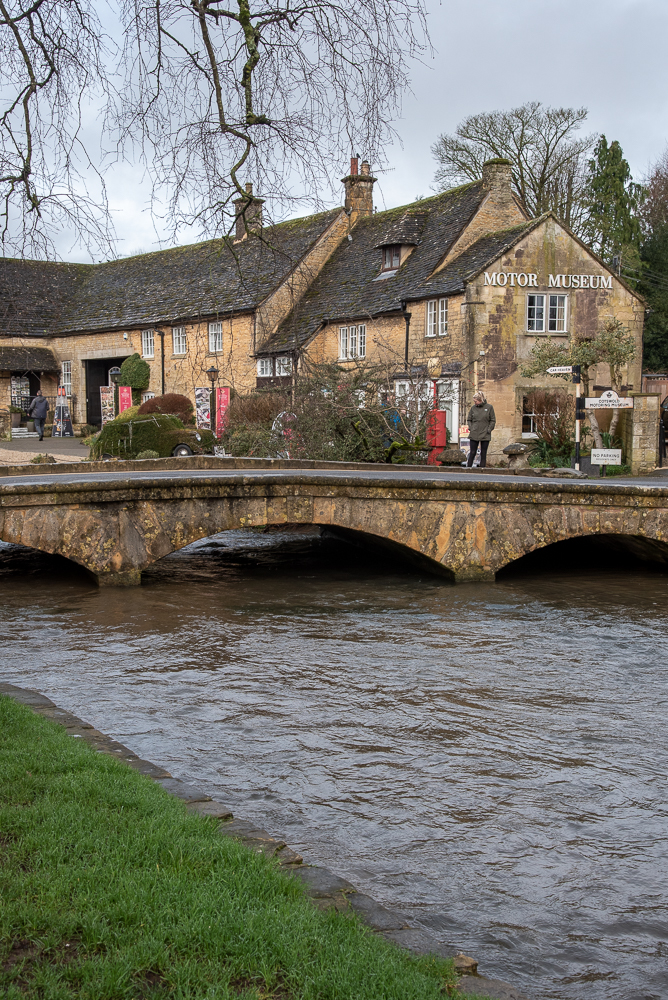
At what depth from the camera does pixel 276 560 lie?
56.3ft

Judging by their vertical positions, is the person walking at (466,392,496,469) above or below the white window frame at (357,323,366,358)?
below

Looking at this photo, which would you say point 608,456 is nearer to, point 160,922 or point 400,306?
point 400,306

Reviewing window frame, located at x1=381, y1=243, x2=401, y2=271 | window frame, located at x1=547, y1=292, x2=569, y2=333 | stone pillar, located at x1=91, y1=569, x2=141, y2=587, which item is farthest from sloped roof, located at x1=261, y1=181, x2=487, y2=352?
stone pillar, located at x1=91, y1=569, x2=141, y2=587

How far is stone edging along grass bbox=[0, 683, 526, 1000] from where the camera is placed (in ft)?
12.4

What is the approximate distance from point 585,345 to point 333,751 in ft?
74.1

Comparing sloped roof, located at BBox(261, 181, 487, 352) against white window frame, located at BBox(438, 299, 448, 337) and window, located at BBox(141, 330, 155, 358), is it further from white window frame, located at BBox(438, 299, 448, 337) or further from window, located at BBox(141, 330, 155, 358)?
window, located at BBox(141, 330, 155, 358)

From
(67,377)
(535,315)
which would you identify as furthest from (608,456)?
(67,377)

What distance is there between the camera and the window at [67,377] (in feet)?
150

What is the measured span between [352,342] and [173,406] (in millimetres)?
6979

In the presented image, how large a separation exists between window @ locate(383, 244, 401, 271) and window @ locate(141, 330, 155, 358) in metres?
12.2

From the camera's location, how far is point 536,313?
30.3m

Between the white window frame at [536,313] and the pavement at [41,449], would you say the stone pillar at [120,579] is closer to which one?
the pavement at [41,449]

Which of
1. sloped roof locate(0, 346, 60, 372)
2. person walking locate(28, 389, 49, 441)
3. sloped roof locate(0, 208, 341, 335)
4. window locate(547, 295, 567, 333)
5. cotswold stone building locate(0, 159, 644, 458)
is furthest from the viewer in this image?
sloped roof locate(0, 346, 60, 372)

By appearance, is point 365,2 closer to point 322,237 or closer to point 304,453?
point 304,453
